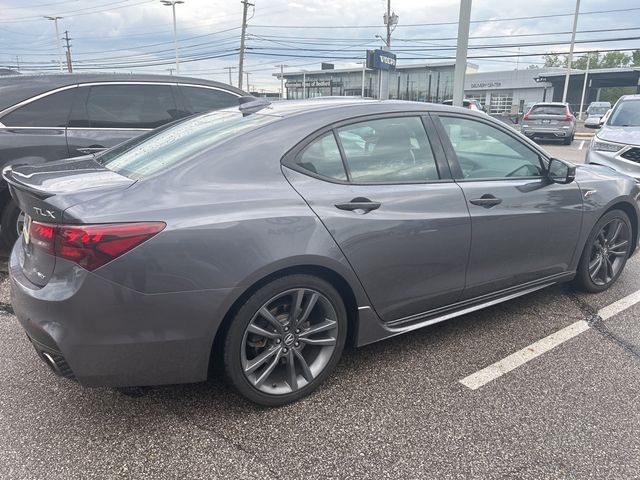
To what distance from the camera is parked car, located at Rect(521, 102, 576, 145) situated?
762 inches

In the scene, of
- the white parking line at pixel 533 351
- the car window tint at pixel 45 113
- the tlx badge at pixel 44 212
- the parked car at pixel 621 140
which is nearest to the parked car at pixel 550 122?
the parked car at pixel 621 140

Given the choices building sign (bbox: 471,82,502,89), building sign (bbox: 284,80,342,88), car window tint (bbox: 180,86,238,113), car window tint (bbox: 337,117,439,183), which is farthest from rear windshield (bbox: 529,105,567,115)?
building sign (bbox: 471,82,502,89)

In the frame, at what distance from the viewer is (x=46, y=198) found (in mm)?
2264

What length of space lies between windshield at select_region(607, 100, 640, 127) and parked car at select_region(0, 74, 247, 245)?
6.96 m

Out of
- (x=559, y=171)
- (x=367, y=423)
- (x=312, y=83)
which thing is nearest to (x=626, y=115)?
(x=559, y=171)

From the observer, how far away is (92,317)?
216 centimetres

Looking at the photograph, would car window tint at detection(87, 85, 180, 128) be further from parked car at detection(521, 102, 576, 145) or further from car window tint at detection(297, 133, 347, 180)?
parked car at detection(521, 102, 576, 145)

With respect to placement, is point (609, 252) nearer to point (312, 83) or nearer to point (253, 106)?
point (253, 106)

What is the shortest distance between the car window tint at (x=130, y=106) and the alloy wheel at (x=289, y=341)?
336cm

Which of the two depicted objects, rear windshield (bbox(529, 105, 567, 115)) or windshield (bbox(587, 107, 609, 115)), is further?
windshield (bbox(587, 107, 609, 115))

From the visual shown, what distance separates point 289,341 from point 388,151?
126 centimetres

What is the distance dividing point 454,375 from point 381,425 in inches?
27.7

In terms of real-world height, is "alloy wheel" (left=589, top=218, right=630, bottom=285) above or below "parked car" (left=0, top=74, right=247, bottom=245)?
below

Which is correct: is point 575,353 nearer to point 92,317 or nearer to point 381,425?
point 381,425
